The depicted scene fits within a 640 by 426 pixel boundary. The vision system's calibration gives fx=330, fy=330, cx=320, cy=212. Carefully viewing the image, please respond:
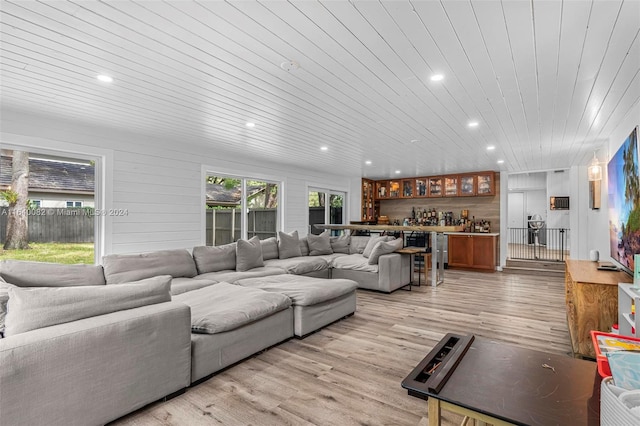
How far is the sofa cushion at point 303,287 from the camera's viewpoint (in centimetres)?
344

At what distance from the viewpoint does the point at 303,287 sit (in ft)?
11.9

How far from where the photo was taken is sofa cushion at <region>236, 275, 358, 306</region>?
3.44 m

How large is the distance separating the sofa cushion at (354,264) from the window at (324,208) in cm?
211

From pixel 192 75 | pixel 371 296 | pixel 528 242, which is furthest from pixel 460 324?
pixel 528 242

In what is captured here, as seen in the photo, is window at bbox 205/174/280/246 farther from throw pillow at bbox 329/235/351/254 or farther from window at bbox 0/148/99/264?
window at bbox 0/148/99/264

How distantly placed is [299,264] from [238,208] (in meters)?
1.86

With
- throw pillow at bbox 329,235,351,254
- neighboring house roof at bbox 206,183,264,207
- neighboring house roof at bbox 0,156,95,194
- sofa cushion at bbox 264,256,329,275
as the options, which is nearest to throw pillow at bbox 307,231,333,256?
throw pillow at bbox 329,235,351,254

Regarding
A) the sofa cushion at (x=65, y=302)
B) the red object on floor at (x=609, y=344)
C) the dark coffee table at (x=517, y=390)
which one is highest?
the sofa cushion at (x=65, y=302)

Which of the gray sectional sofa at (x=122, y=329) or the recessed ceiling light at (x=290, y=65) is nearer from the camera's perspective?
the gray sectional sofa at (x=122, y=329)

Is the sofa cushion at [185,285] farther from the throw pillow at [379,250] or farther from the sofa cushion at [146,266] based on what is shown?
the throw pillow at [379,250]

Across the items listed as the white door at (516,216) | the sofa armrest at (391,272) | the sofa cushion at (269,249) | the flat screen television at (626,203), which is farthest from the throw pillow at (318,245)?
the white door at (516,216)

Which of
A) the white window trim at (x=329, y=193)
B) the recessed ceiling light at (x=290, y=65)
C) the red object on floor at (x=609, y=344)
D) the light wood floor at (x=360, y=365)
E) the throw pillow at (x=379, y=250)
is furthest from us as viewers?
the white window trim at (x=329, y=193)

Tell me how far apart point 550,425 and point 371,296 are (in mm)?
4158

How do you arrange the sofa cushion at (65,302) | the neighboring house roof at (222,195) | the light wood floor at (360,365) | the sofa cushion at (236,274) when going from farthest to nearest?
the neighboring house roof at (222,195) → the sofa cushion at (236,274) → the light wood floor at (360,365) → the sofa cushion at (65,302)
